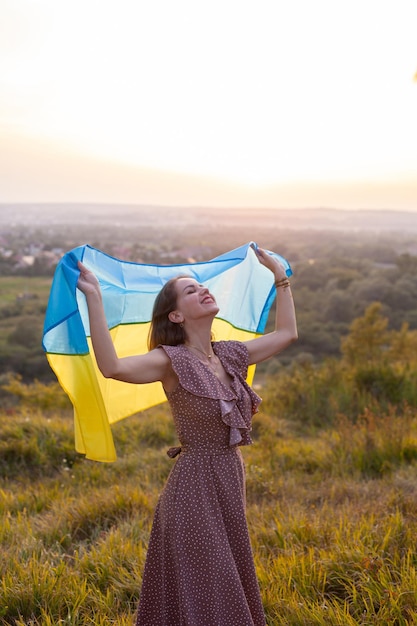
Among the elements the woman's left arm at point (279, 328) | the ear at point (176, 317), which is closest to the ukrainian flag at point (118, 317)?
the woman's left arm at point (279, 328)

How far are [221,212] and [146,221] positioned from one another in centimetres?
829

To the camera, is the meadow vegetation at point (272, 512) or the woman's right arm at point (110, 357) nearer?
the woman's right arm at point (110, 357)

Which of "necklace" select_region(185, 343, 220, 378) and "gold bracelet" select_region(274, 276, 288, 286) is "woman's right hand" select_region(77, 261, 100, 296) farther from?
"gold bracelet" select_region(274, 276, 288, 286)

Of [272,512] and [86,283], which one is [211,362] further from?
[272,512]

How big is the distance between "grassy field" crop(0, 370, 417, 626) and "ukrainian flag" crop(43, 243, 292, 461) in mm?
979

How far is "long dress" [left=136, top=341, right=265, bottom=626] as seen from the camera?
272 centimetres

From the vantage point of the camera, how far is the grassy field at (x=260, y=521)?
3.43 metres

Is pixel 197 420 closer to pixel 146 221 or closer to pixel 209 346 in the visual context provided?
pixel 209 346

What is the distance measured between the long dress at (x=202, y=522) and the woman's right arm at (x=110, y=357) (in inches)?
2.9

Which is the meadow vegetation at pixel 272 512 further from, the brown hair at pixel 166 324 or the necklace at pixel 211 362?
the brown hair at pixel 166 324

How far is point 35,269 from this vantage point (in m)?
30.3

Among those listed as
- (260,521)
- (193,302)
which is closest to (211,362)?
(193,302)

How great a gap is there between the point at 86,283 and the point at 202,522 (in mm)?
1081

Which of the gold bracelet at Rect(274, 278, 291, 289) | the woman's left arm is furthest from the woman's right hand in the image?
the gold bracelet at Rect(274, 278, 291, 289)
